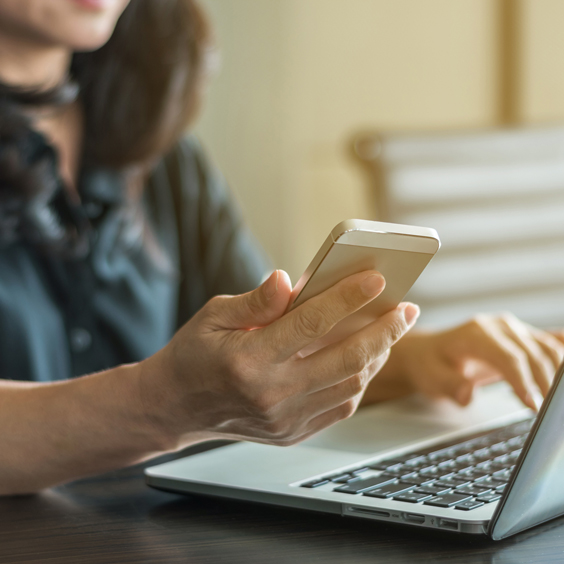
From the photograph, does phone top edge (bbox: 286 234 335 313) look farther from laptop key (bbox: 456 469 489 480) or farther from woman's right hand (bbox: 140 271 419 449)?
laptop key (bbox: 456 469 489 480)

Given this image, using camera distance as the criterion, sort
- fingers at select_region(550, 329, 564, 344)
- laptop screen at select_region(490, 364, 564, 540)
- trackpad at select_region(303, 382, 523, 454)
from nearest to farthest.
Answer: laptop screen at select_region(490, 364, 564, 540) → trackpad at select_region(303, 382, 523, 454) → fingers at select_region(550, 329, 564, 344)

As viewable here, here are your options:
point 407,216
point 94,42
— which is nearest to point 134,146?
point 94,42

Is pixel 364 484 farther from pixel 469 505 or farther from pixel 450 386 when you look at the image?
pixel 450 386

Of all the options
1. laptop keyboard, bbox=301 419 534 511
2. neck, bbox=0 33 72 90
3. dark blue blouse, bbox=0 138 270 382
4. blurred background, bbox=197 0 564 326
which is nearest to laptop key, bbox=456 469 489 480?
laptop keyboard, bbox=301 419 534 511

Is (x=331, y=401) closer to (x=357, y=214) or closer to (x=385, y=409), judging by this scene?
(x=385, y=409)

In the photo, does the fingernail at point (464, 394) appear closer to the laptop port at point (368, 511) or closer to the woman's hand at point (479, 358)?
the woman's hand at point (479, 358)

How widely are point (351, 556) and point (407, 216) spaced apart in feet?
2.93

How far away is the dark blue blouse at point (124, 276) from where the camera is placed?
0.87m

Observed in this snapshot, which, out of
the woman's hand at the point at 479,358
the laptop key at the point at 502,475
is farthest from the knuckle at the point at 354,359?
the woman's hand at the point at 479,358

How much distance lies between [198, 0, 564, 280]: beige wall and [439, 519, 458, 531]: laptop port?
1.71 meters

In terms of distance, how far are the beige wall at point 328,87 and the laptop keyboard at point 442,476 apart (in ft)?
5.12

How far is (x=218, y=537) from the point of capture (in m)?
0.37

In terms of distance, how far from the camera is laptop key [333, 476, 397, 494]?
1.26 feet

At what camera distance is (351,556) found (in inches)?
13.0
